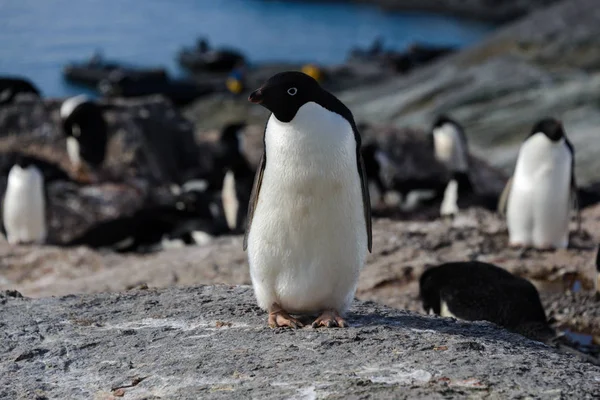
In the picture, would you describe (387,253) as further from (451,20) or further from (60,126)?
(451,20)

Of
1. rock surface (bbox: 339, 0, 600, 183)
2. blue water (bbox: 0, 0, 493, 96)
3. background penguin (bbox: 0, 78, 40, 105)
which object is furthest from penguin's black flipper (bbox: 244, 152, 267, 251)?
blue water (bbox: 0, 0, 493, 96)

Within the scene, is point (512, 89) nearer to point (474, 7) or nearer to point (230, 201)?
point (230, 201)

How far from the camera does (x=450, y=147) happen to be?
543 inches

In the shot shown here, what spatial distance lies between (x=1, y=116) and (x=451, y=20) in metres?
41.5

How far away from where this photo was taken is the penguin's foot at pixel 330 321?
4012 mm

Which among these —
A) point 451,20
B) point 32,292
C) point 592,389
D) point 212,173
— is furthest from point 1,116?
point 451,20

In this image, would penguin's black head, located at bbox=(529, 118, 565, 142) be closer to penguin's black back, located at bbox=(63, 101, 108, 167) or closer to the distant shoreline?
penguin's black back, located at bbox=(63, 101, 108, 167)

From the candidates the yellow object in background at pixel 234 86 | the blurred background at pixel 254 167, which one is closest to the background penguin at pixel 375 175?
the blurred background at pixel 254 167

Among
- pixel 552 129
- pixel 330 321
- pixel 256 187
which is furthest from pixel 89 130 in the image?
pixel 330 321

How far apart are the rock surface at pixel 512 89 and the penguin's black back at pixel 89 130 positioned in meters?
6.34

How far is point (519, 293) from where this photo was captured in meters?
5.61

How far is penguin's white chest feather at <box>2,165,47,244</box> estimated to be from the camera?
35.0ft

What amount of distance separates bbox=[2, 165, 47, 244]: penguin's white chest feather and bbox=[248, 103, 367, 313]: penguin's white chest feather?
22.9 feet

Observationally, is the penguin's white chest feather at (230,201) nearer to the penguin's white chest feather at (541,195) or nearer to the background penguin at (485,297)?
the penguin's white chest feather at (541,195)
